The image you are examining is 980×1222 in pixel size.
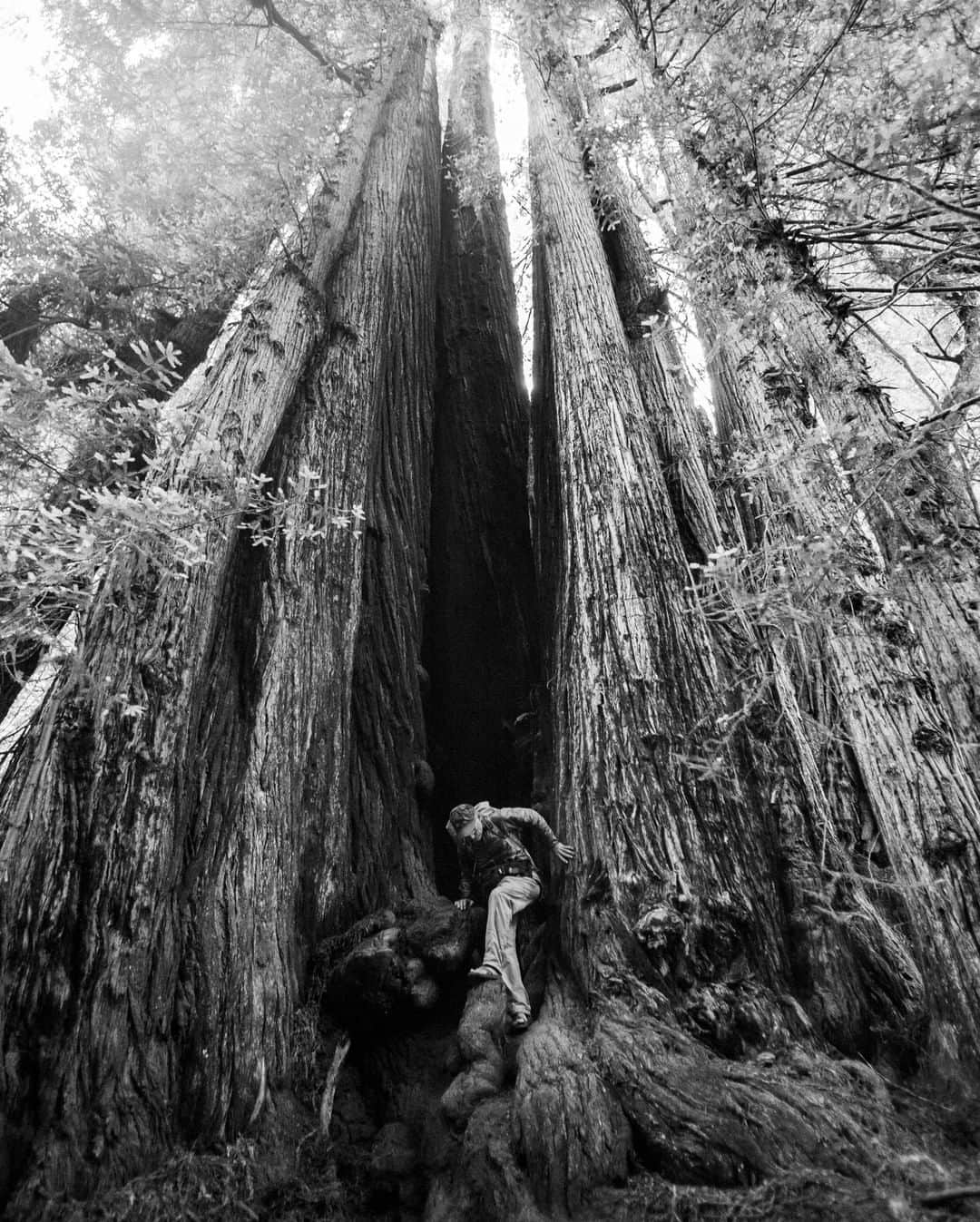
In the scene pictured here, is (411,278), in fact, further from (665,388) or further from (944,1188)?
(944,1188)

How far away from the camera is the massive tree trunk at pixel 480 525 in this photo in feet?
15.6

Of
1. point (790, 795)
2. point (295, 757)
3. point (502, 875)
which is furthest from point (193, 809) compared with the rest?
point (790, 795)

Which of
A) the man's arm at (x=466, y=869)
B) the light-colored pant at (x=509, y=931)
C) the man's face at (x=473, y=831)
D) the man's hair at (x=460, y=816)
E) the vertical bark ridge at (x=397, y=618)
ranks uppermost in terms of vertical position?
the vertical bark ridge at (x=397, y=618)

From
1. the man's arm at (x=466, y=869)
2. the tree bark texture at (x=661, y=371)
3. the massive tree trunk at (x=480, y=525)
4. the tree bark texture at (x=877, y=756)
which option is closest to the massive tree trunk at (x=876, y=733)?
the tree bark texture at (x=877, y=756)

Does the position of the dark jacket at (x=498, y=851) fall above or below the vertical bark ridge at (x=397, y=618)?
below

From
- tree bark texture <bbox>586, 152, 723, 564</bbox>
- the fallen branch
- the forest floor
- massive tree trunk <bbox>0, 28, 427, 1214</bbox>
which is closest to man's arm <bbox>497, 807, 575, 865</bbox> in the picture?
the forest floor

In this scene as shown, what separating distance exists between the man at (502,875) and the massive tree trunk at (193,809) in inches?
24.8

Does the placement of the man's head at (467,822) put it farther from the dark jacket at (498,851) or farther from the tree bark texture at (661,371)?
the tree bark texture at (661,371)

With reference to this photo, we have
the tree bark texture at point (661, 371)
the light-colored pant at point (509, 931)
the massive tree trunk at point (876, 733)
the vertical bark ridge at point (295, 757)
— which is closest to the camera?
the massive tree trunk at point (876, 733)

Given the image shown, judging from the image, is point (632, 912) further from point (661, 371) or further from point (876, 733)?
point (661, 371)

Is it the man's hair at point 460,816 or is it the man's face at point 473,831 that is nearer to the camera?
the man's face at point 473,831

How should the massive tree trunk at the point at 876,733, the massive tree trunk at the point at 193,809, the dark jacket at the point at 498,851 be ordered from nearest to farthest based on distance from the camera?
the massive tree trunk at the point at 193,809 → the massive tree trunk at the point at 876,733 → the dark jacket at the point at 498,851

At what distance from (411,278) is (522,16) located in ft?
6.75

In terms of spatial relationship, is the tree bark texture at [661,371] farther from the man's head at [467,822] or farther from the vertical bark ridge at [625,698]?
the man's head at [467,822]
